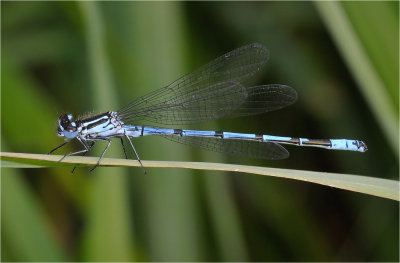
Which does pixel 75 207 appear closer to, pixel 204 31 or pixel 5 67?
pixel 5 67

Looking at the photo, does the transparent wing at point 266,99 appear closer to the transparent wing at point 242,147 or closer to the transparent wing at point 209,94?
the transparent wing at point 209,94

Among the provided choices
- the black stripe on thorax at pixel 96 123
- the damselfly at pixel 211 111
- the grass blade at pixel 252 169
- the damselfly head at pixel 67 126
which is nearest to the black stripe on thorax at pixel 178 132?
the damselfly at pixel 211 111

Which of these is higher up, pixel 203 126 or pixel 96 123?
pixel 96 123

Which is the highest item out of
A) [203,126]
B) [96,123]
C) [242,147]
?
[96,123]

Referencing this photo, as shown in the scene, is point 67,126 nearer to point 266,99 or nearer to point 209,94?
point 209,94

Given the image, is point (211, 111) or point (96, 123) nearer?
point (96, 123)

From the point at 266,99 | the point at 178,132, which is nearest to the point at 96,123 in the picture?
the point at 178,132
